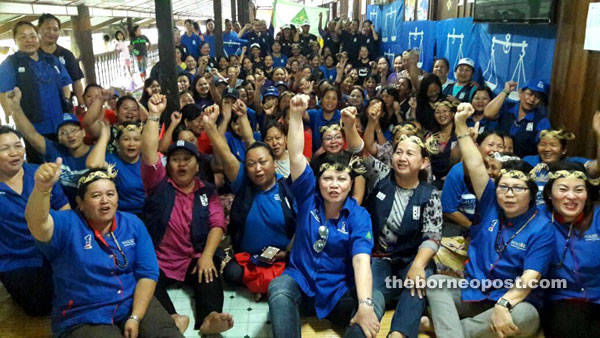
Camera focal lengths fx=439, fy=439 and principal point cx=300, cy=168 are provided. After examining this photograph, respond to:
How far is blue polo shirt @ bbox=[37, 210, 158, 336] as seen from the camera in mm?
2326

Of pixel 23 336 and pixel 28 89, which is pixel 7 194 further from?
pixel 28 89

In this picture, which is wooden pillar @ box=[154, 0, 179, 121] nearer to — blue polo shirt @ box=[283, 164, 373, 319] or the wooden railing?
blue polo shirt @ box=[283, 164, 373, 319]

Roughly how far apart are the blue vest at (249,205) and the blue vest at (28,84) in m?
2.48

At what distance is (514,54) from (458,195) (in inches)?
100

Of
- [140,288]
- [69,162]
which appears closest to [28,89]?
[69,162]

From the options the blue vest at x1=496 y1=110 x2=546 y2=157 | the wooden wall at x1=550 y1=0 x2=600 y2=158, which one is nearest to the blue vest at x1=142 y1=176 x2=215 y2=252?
the blue vest at x1=496 y1=110 x2=546 y2=157

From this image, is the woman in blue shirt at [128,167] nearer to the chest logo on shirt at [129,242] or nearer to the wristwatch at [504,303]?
the chest logo on shirt at [129,242]

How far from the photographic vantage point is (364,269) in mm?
2553

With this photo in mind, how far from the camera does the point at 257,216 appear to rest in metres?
3.18

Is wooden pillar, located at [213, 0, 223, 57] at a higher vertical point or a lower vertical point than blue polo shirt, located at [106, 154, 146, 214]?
higher

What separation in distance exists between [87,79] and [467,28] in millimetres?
8593

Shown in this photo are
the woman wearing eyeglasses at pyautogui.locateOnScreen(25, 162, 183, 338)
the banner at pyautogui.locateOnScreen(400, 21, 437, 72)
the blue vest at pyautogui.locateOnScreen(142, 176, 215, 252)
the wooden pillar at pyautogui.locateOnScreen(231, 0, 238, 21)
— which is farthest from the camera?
the wooden pillar at pyautogui.locateOnScreen(231, 0, 238, 21)

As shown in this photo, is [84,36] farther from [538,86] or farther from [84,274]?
[538,86]

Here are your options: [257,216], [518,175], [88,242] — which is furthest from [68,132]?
[518,175]
